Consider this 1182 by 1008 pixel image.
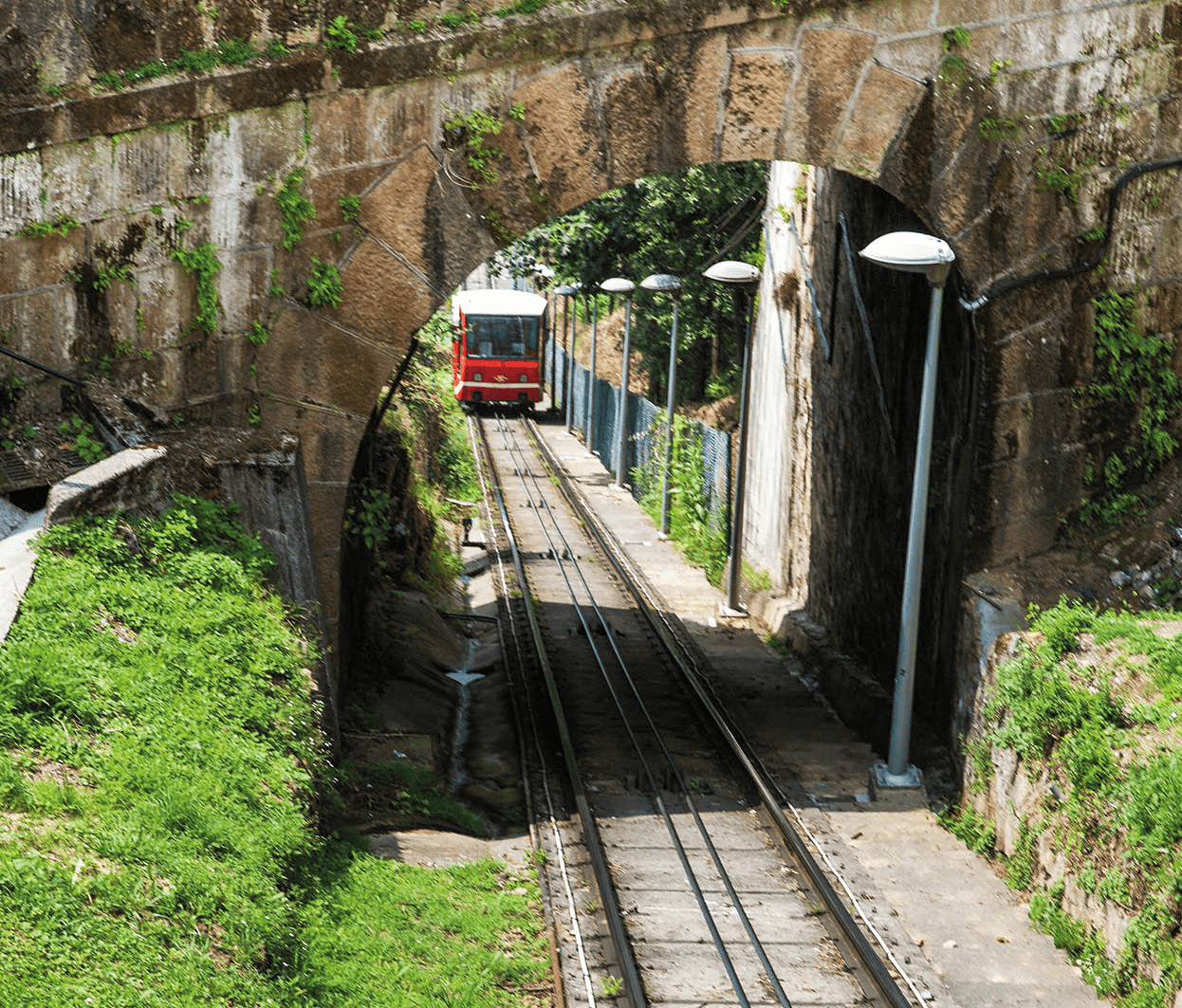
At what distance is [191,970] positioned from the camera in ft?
16.9


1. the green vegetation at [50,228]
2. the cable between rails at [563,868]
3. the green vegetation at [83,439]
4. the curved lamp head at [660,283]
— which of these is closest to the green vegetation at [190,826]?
the cable between rails at [563,868]

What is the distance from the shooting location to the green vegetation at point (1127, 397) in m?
10.7

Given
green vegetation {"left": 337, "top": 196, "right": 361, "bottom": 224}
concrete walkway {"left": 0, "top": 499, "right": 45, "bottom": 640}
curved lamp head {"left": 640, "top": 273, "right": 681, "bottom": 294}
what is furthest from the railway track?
curved lamp head {"left": 640, "top": 273, "right": 681, "bottom": 294}

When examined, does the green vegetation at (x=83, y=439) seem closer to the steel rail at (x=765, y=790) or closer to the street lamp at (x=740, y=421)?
the steel rail at (x=765, y=790)

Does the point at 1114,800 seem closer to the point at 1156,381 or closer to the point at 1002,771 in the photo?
the point at 1002,771

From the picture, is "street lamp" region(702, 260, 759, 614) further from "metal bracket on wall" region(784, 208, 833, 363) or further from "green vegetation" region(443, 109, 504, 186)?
"green vegetation" region(443, 109, 504, 186)

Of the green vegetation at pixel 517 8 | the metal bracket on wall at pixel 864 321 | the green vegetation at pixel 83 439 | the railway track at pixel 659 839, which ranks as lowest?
the railway track at pixel 659 839

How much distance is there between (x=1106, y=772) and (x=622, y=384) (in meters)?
21.7

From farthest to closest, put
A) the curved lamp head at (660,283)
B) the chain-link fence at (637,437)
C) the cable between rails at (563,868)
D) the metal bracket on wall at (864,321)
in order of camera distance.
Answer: the chain-link fence at (637,437) < the curved lamp head at (660,283) < the metal bracket on wall at (864,321) < the cable between rails at (563,868)

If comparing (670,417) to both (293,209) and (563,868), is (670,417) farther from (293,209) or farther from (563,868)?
(563,868)

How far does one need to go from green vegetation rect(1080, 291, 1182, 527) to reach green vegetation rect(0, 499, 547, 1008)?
5.75 meters

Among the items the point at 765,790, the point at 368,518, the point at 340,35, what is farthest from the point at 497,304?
the point at 340,35

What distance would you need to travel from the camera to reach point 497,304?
3653 cm

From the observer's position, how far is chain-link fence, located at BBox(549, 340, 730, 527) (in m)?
21.9
